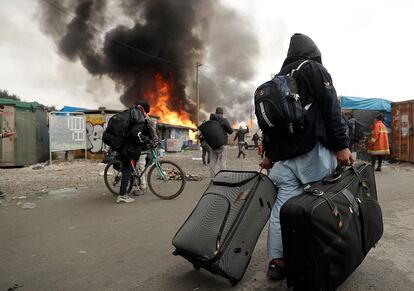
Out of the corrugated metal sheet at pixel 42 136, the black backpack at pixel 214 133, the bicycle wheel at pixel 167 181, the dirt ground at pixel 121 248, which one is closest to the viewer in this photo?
the dirt ground at pixel 121 248

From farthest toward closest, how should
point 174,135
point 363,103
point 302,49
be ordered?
1. point 174,135
2. point 363,103
3. point 302,49

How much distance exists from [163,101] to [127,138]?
31334 millimetres

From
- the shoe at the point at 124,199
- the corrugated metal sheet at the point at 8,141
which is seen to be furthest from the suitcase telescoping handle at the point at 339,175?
the corrugated metal sheet at the point at 8,141

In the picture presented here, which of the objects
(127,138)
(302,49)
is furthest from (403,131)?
(302,49)

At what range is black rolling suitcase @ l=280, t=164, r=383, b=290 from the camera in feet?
7.21

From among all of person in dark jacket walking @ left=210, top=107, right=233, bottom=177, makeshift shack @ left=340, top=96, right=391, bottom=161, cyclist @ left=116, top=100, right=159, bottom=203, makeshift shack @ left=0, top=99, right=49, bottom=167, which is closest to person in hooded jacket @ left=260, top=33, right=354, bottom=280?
cyclist @ left=116, top=100, right=159, bottom=203

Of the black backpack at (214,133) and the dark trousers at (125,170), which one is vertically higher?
the black backpack at (214,133)

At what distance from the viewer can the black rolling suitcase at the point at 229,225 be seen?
248cm

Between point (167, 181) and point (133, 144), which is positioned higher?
point (133, 144)

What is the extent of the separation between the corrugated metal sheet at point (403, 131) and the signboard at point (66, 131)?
40.6ft

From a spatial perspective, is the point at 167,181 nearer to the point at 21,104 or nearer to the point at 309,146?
the point at 309,146

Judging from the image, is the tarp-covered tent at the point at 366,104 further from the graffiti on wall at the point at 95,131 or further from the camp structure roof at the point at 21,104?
the camp structure roof at the point at 21,104

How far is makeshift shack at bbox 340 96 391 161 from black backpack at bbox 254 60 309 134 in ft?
45.0

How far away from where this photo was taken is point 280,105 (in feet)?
8.53
